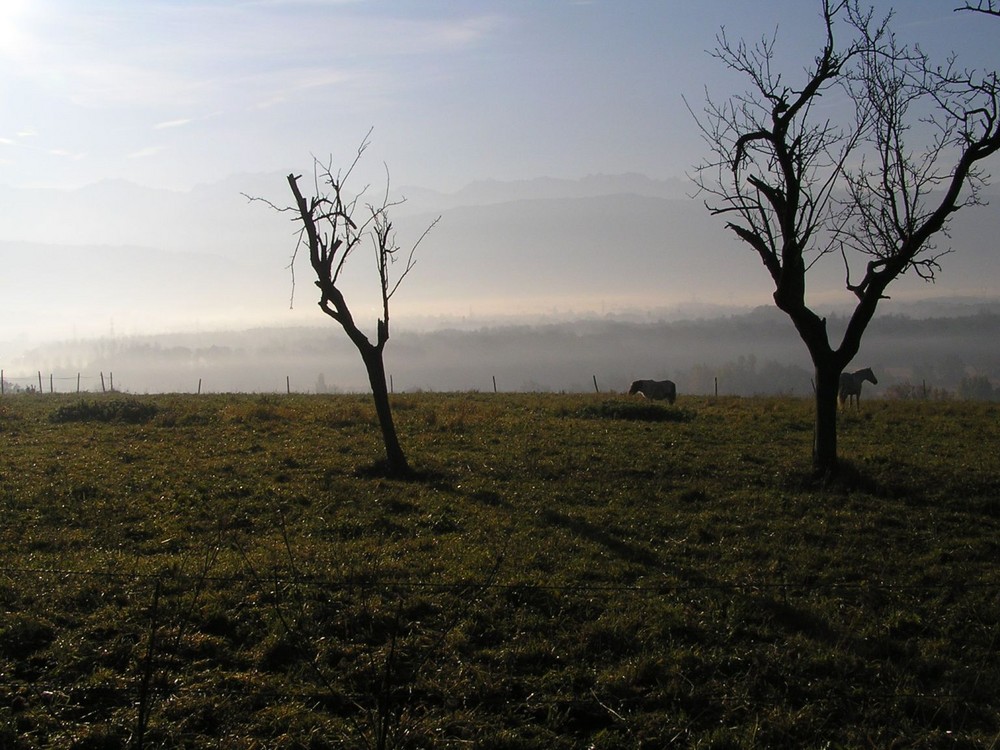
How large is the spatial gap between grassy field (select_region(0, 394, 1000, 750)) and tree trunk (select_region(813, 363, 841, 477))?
676 mm

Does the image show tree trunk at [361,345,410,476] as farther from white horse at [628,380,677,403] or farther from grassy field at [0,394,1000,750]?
white horse at [628,380,677,403]

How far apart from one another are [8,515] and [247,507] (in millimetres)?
3887

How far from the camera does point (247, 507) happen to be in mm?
14680

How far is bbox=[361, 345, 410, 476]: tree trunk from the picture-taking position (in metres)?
18.0

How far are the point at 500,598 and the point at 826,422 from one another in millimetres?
9736

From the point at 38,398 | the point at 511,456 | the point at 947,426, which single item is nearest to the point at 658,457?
the point at 511,456

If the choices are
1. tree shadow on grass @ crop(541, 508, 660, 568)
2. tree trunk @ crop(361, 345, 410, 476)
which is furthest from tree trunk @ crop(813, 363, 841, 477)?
tree trunk @ crop(361, 345, 410, 476)

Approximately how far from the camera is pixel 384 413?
18.6 meters

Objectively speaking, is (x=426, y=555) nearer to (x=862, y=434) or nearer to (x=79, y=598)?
(x=79, y=598)

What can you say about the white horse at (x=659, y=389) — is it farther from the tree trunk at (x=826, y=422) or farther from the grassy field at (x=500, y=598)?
the tree trunk at (x=826, y=422)

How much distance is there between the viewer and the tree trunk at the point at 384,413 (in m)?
18.0

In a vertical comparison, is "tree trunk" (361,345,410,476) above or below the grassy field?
above

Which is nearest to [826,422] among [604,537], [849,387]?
[604,537]

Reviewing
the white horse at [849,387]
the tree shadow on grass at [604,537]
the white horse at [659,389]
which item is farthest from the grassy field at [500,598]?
the white horse at [659,389]
